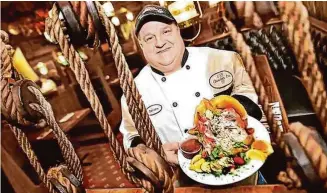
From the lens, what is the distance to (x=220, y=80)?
4.20ft

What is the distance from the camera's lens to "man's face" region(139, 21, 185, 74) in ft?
4.02

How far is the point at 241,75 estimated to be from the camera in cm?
126

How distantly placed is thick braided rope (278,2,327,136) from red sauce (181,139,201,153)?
0.70 meters

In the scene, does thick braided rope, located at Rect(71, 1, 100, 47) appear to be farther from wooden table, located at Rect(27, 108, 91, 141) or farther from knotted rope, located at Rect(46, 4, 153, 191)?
wooden table, located at Rect(27, 108, 91, 141)

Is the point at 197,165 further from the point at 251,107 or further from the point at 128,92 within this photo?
the point at 128,92

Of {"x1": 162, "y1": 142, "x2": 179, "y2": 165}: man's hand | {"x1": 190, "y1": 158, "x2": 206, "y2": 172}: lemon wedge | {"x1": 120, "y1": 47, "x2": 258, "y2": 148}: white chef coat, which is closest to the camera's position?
{"x1": 190, "y1": 158, "x2": 206, "y2": 172}: lemon wedge

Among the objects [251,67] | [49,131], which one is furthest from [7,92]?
[49,131]

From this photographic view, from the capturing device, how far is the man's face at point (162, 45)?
1.23 m

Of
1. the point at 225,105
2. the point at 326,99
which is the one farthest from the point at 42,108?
the point at 225,105

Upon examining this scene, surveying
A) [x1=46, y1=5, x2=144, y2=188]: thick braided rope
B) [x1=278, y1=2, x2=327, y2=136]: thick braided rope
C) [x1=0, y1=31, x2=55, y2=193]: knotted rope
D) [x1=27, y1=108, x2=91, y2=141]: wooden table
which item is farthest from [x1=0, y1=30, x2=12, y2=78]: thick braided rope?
[x1=27, y1=108, x2=91, y2=141]: wooden table

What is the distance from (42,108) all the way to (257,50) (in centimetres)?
233

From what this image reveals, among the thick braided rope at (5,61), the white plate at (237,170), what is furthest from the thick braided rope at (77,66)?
the white plate at (237,170)

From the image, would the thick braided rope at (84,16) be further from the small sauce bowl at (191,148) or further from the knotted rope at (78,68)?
the small sauce bowl at (191,148)

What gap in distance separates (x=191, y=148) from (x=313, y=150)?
0.72m
